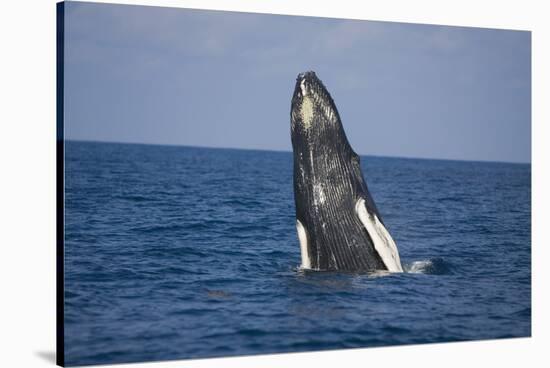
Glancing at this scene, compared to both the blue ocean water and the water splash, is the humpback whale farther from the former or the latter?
the water splash

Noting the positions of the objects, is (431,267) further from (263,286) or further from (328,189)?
(263,286)

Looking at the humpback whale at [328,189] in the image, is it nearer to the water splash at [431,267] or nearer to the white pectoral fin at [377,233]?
the white pectoral fin at [377,233]

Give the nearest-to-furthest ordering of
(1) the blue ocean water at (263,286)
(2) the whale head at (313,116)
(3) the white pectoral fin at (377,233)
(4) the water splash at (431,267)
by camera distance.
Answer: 1. (1) the blue ocean water at (263,286)
2. (2) the whale head at (313,116)
3. (3) the white pectoral fin at (377,233)
4. (4) the water splash at (431,267)

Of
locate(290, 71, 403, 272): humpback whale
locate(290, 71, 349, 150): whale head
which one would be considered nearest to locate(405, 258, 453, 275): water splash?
locate(290, 71, 403, 272): humpback whale

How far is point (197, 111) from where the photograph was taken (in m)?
16.4

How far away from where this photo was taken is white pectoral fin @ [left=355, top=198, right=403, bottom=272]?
1421 centimetres

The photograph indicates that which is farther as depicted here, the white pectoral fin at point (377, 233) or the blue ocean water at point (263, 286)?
the white pectoral fin at point (377, 233)

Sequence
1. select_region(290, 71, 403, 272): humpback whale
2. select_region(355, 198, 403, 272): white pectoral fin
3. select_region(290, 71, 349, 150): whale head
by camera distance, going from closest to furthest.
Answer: select_region(290, 71, 349, 150): whale head < select_region(290, 71, 403, 272): humpback whale < select_region(355, 198, 403, 272): white pectoral fin

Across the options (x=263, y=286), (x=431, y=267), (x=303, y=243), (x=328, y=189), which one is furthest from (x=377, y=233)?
(x=431, y=267)

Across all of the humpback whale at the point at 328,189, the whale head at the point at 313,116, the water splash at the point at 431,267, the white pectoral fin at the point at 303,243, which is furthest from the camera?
the water splash at the point at 431,267

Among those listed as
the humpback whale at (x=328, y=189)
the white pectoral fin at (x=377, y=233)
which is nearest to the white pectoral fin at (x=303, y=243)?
the humpback whale at (x=328, y=189)

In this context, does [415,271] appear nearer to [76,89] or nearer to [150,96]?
[150,96]

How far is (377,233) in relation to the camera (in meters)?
14.3

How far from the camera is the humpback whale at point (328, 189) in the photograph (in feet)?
46.0
